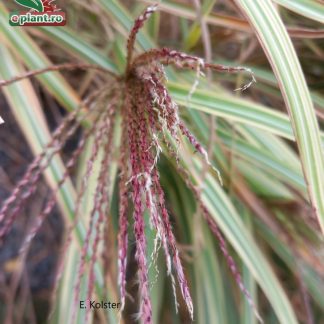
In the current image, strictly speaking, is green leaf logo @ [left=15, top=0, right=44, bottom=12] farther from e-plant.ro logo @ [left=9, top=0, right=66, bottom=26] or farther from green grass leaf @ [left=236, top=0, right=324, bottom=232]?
green grass leaf @ [left=236, top=0, right=324, bottom=232]

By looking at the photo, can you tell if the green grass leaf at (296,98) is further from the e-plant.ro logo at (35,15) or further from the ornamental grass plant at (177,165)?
the e-plant.ro logo at (35,15)

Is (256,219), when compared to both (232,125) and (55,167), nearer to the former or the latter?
(232,125)

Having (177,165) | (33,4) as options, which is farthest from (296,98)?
(33,4)

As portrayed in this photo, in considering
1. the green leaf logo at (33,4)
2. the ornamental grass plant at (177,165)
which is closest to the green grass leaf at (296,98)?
the ornamental grass plant at (177,165)

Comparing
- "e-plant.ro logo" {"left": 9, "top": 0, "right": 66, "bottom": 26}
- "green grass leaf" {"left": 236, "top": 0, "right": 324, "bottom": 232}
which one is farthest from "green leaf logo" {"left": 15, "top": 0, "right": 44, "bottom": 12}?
"green grass leaf" {"left": 236, "top": 0, "right": 324, "bottom": 232}

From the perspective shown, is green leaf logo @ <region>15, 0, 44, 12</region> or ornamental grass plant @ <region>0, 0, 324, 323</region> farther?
green leaf logo @ <region>15, 0, 44, 12</region>

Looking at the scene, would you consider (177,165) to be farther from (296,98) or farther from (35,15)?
(35,15)

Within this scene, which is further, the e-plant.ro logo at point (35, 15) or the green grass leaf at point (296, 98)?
the e-plant.ro logo at point (35, 15)

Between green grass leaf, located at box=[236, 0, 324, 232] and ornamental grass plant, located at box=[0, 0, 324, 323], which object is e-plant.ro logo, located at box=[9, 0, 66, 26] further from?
green grass leaf, located at box=[236, 0, 324, 232]

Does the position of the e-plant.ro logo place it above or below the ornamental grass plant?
above

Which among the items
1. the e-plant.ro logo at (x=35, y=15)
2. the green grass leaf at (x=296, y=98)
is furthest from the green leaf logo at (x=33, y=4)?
the green grass leaf at (x=296, y=98)

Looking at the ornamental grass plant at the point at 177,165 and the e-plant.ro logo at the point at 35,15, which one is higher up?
the e-plant.ro logo at the point at 35,15
